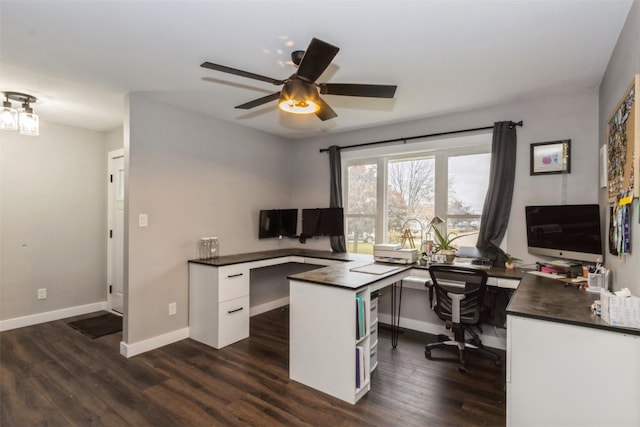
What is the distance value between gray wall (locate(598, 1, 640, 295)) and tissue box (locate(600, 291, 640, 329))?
0.69 ft

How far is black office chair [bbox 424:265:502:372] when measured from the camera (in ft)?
8.66

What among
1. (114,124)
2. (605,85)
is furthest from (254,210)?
(605,85)

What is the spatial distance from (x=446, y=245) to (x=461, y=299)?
84cm

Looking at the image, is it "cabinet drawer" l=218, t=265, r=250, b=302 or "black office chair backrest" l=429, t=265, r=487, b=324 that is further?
"cabinet drawer" l=218, t=265, r=250, b=302

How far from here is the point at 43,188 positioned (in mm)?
3906

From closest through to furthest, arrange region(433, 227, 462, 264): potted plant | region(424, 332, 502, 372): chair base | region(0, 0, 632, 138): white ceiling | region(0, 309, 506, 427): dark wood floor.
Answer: region(0, 0, 632, 138): white ceiling → region(0, 309, 506, 427): dark wood floor → region(424, 332, 502, 372): chair base → region(433, 227, 462, 264): potted plant

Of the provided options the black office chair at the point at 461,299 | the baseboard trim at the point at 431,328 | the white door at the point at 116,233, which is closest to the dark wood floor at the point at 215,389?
the black office chair at the point at 461,299

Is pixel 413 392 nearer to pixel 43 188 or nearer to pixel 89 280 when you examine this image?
pixel 89 280

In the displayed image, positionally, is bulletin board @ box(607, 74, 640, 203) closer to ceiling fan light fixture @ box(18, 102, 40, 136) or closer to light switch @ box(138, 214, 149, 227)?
light switch @ box(138, 214, 149, 227)

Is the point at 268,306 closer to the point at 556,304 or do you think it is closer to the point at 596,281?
the point at 556,304

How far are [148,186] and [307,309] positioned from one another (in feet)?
6.61

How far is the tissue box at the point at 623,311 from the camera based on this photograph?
1.41 m

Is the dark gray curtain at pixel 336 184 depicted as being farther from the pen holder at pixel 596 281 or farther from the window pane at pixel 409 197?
the pen holder at pixel 596 281

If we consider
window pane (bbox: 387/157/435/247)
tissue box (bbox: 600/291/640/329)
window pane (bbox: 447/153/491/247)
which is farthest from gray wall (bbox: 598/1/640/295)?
window pane (bbox: 387/157/435/247)
